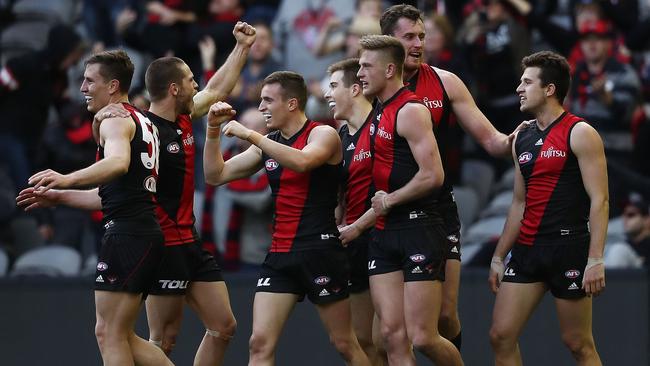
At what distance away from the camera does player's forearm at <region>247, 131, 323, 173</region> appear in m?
9.62

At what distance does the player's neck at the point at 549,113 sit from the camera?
9.86 meters

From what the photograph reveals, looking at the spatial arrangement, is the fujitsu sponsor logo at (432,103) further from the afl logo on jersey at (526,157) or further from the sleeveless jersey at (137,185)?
the sleeveless jersey at (137,185)

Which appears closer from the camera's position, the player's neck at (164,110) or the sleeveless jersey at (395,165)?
the sleeveless jersey at (395,165)

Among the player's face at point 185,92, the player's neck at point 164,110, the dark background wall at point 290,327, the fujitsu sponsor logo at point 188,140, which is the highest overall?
the player's face at point 185,92

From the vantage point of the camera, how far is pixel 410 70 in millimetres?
10172

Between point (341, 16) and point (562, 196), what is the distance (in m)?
6.16

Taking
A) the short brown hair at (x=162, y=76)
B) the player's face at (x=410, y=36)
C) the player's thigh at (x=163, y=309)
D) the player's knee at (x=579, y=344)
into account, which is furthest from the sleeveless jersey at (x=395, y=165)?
the player's thigh at (x=163, y=309)

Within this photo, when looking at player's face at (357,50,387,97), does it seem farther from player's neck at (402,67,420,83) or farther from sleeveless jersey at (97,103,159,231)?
sleeveless jersey at (97,103,159,231)

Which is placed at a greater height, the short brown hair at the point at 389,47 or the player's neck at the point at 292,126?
the short brown hair at the point at 389,47

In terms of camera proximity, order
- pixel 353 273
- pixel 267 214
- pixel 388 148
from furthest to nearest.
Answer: pixel 267 214 < pixel 353 273 < pixel 388 148

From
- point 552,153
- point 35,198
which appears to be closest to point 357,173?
point 552,153

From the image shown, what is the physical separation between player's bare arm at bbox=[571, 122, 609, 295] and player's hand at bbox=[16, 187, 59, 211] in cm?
365

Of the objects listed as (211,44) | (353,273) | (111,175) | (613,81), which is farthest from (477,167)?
(111,175)

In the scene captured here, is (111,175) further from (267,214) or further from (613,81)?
(613,81)
